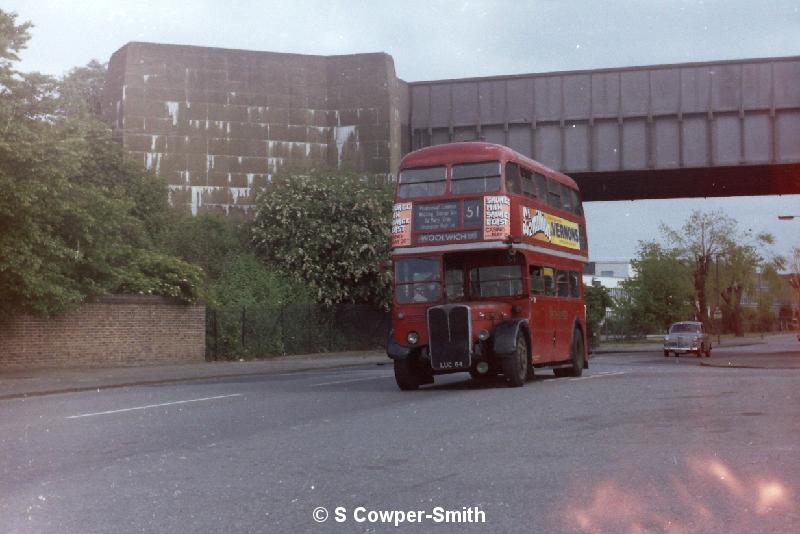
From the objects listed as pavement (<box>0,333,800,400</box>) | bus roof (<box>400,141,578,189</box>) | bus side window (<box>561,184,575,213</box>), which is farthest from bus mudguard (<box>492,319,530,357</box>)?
pavement (<box>0,333,800,400</box>)

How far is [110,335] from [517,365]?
15092 mm

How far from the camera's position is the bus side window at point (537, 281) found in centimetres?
1992

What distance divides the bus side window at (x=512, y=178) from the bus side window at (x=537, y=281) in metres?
1.56

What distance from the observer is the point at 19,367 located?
2775 centimetres

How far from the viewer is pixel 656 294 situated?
75312mm

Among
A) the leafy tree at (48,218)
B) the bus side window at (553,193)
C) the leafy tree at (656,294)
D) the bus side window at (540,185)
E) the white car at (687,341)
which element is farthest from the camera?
the leafy tree at (656,294)

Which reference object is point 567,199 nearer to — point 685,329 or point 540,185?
point 540,185

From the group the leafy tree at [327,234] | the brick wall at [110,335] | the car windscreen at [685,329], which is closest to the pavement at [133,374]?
the brick wall at [110,335]

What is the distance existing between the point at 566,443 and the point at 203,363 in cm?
2351

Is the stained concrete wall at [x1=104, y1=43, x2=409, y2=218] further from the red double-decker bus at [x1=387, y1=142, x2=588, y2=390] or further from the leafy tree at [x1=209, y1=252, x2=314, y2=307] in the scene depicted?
the red double-decker bus at [x1=387, y1=142, x2=588, y2=390]

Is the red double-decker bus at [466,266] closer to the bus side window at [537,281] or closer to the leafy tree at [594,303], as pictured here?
the bus side window at [537,281]

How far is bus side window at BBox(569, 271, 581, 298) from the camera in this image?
76.1 ft

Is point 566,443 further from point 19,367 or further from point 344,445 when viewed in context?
point 19,367

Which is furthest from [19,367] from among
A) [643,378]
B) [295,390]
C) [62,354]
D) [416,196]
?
[643,378]
